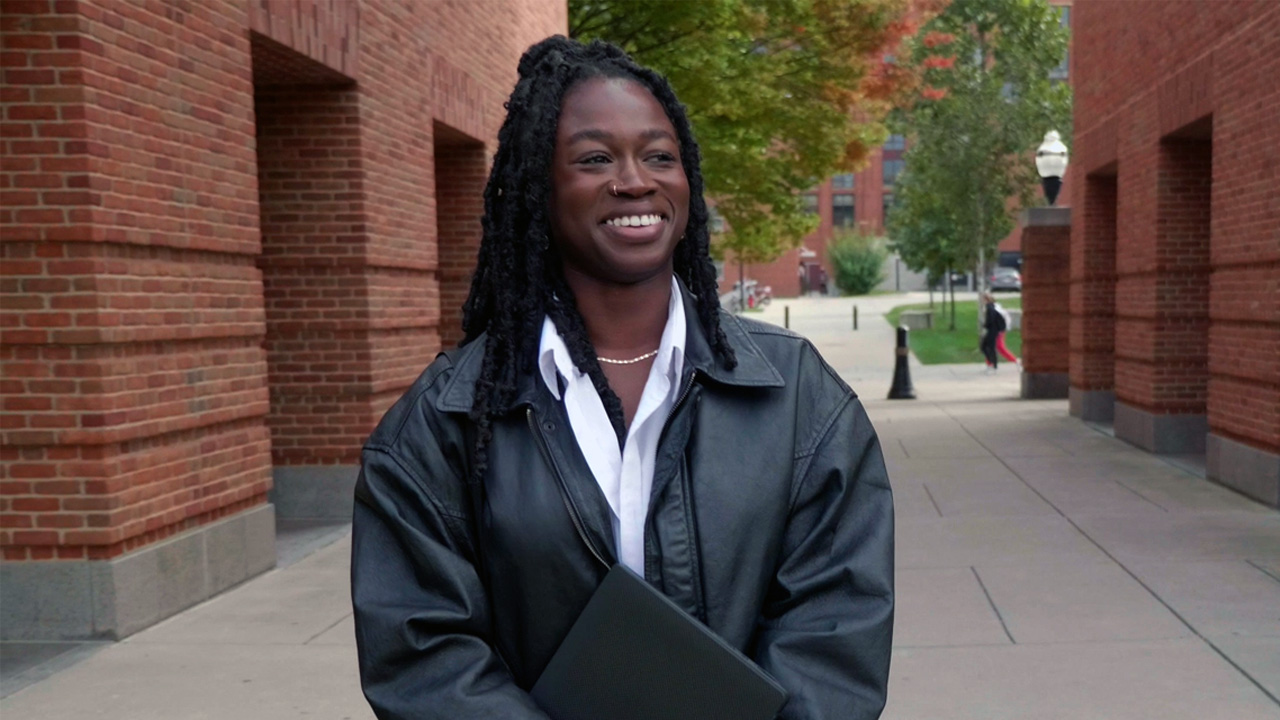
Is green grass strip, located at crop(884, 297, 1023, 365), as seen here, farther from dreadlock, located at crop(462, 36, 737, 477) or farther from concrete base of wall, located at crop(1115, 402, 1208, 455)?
dreadlock, located at crop(462, 36, 737, 477)

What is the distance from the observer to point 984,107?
27.3 metres

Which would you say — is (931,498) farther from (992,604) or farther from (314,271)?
(314,271)

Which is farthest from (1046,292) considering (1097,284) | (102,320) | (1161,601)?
(102,320)

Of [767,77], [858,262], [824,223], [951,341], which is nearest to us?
[767,77]

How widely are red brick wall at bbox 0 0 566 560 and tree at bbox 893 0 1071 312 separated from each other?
20.7 m

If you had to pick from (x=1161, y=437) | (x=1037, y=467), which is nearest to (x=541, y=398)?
(x=1037, y=467)

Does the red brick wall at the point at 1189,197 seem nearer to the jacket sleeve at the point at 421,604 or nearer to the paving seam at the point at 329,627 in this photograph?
the paving seam at the point at 329,627

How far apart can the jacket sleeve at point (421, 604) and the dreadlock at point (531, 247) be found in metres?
0.10

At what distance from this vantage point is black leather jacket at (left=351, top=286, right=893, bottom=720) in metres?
1.93

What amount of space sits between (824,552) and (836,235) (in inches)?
2878

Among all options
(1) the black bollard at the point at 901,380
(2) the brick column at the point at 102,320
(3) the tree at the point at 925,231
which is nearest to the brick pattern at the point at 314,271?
(2) the brick column at the point at 102,320

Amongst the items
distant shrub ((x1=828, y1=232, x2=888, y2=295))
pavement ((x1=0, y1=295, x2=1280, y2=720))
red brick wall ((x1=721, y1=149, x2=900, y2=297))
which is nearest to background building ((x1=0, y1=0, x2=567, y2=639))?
pavement ((x1=0, y1=295, x2=1280, y2=720))

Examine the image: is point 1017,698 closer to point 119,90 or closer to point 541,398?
point 541,398

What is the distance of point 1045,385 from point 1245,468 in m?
9.90
